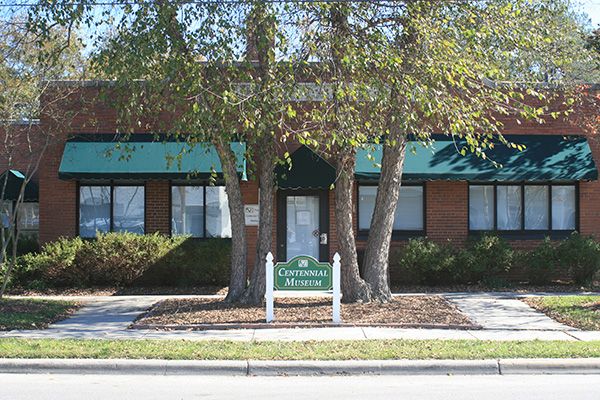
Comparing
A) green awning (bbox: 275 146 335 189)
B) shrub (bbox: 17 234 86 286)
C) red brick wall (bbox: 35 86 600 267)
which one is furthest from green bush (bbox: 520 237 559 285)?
shrub (bbox: 17 234 86 286)

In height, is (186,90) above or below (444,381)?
above

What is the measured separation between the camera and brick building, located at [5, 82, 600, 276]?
17844 mm

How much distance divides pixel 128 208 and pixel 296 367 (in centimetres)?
1032

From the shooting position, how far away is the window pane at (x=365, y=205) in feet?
60.5

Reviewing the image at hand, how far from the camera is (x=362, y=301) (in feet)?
45.1

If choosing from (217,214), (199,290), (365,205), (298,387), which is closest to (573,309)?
(365,205)

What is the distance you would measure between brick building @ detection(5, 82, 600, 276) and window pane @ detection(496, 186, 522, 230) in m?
0.03

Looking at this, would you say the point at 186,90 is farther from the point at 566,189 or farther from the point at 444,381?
the point at 566,189

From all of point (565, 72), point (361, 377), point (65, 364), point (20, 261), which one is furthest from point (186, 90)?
point (565, 72)

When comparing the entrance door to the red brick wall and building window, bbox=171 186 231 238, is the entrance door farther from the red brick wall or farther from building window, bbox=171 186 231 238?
building window, bbox=171 186 231 238

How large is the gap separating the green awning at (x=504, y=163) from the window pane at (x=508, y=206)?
1262 mm

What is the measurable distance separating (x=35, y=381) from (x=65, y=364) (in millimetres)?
567

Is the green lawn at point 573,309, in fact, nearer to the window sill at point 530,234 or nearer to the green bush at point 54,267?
the window sill at point 530,234

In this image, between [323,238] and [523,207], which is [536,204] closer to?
[523,207]
